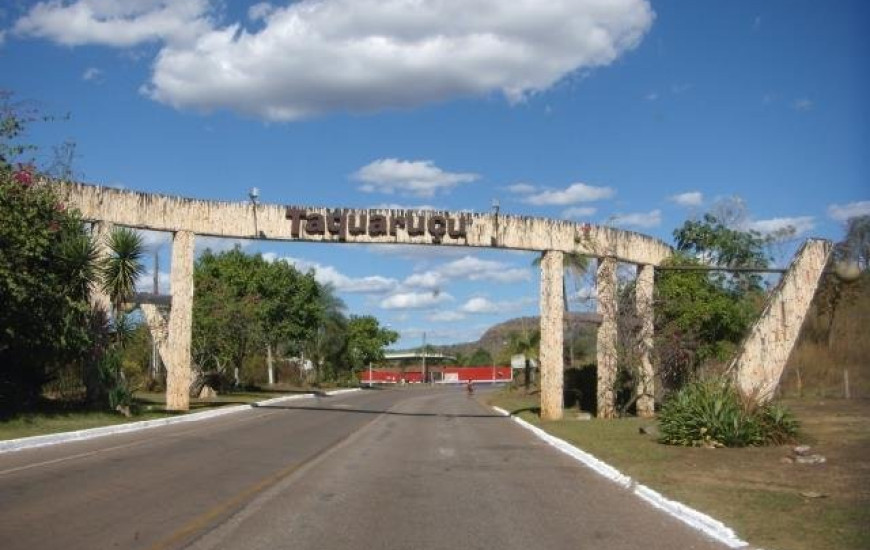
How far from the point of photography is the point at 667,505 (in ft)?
34.5

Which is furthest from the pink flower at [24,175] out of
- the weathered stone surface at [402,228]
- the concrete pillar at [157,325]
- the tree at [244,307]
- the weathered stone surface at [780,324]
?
the tree at [244,307]

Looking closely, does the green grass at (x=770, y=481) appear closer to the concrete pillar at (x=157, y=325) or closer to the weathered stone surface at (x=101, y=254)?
the weathered stone surface at (x=101, y=254)

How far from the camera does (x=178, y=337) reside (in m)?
29.0

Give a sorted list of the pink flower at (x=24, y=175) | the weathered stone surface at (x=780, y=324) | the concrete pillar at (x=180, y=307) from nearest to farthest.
Answer: the pink flower at (x=24, y=175), the weathered stone surface at (x=780, y=324), the concrete pillar at (x=180, y=307)

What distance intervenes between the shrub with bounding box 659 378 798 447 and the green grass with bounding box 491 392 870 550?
0.43 metres

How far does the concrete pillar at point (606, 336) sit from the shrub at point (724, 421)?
11.0 meters

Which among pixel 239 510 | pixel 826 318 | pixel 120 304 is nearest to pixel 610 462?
pixel 239 510

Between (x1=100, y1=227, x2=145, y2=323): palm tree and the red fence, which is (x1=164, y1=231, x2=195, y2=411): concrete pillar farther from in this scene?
the red fence

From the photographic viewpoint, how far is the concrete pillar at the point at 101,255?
84.3 ft

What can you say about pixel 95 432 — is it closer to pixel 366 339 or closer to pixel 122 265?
pixel 122 265

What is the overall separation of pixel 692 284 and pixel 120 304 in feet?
66.8

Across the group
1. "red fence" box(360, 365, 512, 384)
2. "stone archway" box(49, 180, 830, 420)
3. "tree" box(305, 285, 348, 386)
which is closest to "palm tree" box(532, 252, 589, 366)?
"stone archway" box(49, 180, 830, 420)

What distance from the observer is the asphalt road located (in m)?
8.45

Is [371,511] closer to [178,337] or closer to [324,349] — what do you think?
[178,337]
